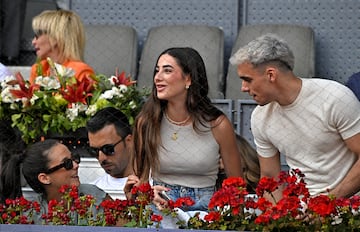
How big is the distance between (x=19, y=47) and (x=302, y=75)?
2278 millimetres

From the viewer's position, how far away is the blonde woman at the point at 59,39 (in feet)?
21.4

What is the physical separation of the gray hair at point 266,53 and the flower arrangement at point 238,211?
0.52 metres

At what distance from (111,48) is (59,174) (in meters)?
2.49

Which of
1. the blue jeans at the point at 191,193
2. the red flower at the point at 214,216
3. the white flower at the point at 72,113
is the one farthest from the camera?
the white flower at the point at 72,113

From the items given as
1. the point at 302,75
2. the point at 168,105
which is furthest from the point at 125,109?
the point at 302,75

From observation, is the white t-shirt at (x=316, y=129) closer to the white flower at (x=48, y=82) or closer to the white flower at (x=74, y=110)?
the white flower at (x=74, y=110)

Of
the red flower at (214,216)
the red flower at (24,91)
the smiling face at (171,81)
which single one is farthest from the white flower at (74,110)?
the red flower at (214,216)

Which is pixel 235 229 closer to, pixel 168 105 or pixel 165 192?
pixel 165 192

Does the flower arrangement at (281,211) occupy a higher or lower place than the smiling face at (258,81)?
lower

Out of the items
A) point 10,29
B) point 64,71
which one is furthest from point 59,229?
point 10,29

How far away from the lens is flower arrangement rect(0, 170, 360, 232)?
430 centimetres

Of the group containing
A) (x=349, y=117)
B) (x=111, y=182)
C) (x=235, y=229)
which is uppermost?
(x=349, y=117)

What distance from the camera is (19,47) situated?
823 cm

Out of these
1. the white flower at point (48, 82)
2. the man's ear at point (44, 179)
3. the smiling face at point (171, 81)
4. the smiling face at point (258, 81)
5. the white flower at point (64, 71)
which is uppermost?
the smiling face at point (258, 81)
